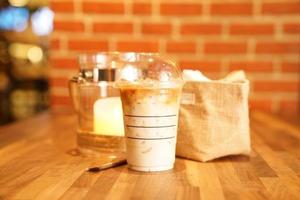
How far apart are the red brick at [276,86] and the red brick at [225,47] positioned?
5.8 inches

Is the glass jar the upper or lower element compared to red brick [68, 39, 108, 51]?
lower

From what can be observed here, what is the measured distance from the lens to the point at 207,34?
1702 mm

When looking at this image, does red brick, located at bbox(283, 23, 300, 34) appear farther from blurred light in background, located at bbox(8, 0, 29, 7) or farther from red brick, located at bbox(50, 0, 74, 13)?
blurred light in background, located at bbox(8, 0, 29, 7)

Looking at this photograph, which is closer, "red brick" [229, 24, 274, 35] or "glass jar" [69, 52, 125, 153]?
"glass jar" [69, 52, 125, 153]

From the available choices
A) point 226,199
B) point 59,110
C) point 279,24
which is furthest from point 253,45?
point 226,199

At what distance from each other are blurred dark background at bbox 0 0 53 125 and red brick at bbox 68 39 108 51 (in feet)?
4.90

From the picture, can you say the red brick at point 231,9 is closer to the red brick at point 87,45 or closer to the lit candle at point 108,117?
the red brick at point 87,45

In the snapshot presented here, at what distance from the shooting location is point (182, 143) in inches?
34.7

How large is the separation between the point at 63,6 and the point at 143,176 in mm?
1148

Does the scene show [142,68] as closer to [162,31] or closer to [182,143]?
[182,143]

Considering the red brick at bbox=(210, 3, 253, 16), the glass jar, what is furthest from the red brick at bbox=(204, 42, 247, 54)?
the glass jar

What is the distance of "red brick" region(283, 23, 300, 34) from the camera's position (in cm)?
168

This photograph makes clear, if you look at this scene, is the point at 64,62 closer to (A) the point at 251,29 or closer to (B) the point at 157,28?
(B) the point at 157,28

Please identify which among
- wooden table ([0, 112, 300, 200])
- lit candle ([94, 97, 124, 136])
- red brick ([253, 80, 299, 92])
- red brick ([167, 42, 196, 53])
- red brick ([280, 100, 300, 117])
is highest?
red brick ([167, 42, 196, 53])
